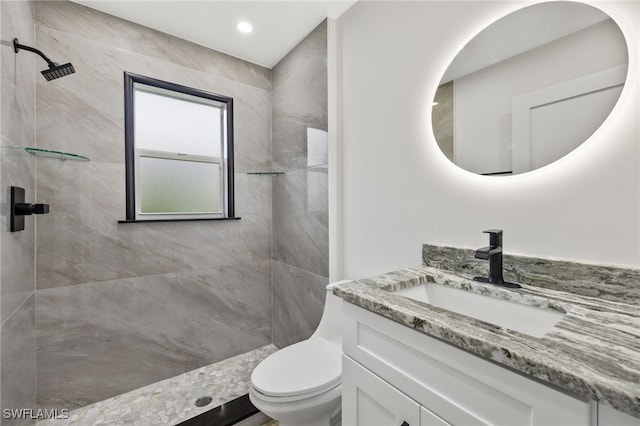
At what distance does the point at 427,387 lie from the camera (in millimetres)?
675

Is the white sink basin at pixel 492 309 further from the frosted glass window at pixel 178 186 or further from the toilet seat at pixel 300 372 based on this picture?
the frosted glass window at pixel 178 186

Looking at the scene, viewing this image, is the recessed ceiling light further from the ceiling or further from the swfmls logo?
the swfmls logo

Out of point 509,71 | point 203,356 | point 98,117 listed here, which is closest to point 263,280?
point 203,356

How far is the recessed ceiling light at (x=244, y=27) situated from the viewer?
181cm

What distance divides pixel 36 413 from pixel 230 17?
2593mm

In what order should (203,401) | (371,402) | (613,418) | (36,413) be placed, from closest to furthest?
(613,418) → (371,402) → (36,413) → (203,401)

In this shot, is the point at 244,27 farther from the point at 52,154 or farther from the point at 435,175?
the point at 435,175

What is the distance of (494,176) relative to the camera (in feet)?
3.48

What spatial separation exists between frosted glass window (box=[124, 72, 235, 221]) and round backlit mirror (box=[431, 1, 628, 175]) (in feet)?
5.46

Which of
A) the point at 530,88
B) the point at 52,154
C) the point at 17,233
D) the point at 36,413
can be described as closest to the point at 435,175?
the point at 530,88

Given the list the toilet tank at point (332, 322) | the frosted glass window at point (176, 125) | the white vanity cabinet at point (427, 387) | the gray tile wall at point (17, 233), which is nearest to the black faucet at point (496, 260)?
the white vanity cabinet at point (427, 387)

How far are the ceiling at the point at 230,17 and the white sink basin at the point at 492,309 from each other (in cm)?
170

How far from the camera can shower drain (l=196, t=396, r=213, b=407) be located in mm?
1701

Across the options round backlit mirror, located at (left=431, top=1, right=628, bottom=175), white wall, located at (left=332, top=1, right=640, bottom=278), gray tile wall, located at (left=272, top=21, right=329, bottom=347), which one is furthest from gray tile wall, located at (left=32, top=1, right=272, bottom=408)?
round backlit mirror, located at (left=431, top=1, right=628, bottom=175)
